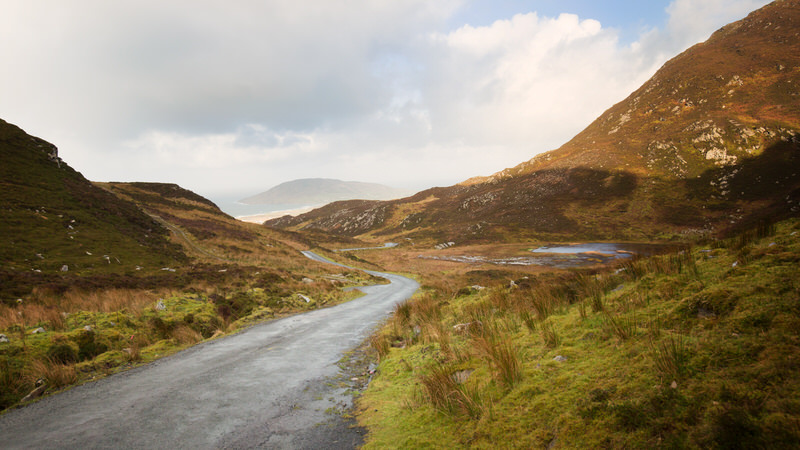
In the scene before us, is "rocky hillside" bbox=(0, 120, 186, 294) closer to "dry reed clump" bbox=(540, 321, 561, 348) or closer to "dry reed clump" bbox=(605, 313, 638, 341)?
"dry reed clump" bbox=(540, 321, 561, 348)

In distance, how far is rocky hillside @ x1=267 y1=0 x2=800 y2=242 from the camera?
7831 cm

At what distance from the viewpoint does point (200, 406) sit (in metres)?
6.61

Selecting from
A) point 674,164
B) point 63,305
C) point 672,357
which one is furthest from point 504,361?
point 674,164

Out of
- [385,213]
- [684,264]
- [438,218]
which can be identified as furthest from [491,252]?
[385,213]

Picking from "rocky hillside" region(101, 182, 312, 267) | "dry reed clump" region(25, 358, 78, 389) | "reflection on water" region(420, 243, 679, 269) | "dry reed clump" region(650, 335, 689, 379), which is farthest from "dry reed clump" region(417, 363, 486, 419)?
"reflection on water" region(420, 243, 679, 269)

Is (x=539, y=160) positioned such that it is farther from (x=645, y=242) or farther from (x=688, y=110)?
(x=645, y=242)

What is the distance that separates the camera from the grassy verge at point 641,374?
2.42m

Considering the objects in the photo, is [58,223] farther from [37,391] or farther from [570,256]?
[570,256]

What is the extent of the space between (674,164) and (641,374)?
123 meters

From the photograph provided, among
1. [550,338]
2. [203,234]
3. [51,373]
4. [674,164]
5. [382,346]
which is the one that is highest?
[203,234]

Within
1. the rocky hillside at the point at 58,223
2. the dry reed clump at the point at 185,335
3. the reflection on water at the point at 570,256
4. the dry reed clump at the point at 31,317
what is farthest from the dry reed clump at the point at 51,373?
the reflection on water at the point at 570,256

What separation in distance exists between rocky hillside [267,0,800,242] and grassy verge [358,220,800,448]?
82.5m

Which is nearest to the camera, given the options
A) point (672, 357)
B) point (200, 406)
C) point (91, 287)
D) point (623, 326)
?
point (672, 357)

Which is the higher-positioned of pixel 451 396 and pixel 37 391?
pixel 37 391
